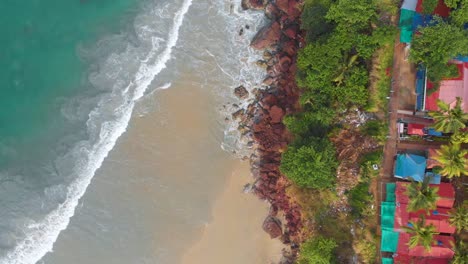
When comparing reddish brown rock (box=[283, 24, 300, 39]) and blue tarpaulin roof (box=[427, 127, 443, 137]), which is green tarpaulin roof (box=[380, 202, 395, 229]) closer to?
blue tarpaulin roof (box=[427, 127, 443, 137])

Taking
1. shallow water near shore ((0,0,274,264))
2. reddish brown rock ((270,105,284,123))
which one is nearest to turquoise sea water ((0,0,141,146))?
shallow water near shore ((0,0,274,264))

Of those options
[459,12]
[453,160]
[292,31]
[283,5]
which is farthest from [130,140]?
[459,12]

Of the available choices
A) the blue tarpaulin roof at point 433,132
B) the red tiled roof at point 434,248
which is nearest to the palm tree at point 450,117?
the blue tarpaulin roof at point 433,132

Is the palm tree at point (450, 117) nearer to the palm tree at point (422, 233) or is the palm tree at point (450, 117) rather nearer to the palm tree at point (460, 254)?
the palm tree at point (422, 233)

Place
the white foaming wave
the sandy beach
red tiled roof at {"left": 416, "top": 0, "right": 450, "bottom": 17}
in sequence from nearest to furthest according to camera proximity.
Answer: red tiled roof at {"left": 416, "top": 0, "right": 450, "bottom": 17} → the sandy beach → the white foaming wave

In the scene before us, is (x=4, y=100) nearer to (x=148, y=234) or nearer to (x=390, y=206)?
(x=148, y=234)

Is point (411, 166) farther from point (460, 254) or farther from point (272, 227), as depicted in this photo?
point (272, 227)
